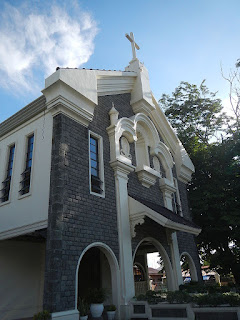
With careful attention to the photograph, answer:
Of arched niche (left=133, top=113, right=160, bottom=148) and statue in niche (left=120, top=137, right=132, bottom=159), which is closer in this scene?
statue in niche (left=120, top=137, right=132, bottom=159)

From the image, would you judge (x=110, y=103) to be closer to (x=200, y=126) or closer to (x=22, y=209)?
(x=22, y=209)

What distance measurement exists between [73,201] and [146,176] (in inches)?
180

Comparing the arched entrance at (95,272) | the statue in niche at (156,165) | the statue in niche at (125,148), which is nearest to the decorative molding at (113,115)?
the statue in niche at (125,148)

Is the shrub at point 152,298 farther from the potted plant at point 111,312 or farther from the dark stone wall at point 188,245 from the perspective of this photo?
the dark stone wall at point 188,245

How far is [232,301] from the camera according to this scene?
22.0ft

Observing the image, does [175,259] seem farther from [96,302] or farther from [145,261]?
[96,302]

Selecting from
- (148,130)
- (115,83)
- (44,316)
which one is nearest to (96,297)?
(44,316)

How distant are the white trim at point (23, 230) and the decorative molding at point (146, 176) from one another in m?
4.95

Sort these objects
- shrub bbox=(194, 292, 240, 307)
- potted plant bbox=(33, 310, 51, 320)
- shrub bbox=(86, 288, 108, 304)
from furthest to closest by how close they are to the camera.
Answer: shrub bbox=(86, 288, 108, 304), shrub bbox=(194, 292, 240, 307), potted plant bbox=(33, 310, 51, 320)

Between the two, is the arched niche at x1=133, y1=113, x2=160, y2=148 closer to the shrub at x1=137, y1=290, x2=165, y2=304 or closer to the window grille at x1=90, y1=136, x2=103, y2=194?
the window grille at x1=90, y1=136, x2=103, y2=194

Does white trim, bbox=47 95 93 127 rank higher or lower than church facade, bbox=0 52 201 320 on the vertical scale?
higher

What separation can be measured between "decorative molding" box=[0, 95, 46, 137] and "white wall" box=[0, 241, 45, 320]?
15.0ft

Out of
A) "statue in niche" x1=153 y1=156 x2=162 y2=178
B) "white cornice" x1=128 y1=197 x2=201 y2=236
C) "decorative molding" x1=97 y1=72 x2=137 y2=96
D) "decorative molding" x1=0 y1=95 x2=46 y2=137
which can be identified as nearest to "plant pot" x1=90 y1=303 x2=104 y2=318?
"white cornice" x1=128 y1=197 x2=201 y2=236

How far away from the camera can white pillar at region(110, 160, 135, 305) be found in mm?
8664
